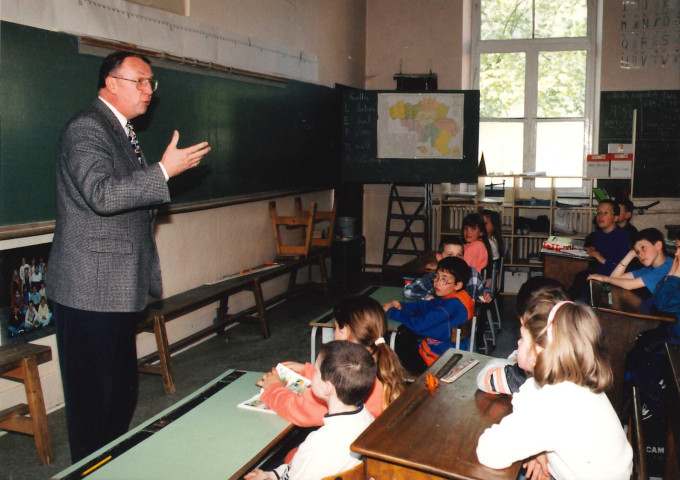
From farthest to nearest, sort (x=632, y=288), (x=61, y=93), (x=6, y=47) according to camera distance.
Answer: (x=632, y=288)
(x=61, y=93)
(x=6, y=47)

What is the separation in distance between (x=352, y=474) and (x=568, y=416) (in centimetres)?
58

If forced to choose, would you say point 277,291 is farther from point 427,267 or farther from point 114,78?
point 114,78

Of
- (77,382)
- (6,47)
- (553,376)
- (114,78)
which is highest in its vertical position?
(6,47)

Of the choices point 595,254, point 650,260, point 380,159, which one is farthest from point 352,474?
point 380,159

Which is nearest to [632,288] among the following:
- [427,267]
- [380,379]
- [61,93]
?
[427,267]

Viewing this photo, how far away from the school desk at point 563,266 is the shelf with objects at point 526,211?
1341 mm

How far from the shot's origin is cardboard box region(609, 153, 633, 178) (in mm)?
6789

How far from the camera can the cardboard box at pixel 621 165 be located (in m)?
6.79

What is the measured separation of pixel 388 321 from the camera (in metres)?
3.25

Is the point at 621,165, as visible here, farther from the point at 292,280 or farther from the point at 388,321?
the point at 388,321

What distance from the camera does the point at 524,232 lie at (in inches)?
272

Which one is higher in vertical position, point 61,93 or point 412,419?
point 61,93

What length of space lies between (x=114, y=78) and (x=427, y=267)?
2.58m

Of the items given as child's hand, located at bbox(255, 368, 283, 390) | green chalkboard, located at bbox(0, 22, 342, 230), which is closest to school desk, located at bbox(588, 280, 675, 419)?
child's hand, located at bbox(255, 368, 283, 390)
